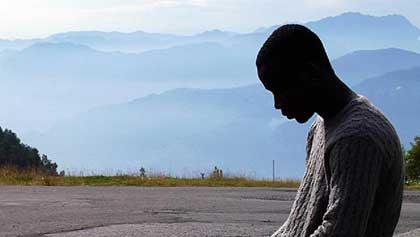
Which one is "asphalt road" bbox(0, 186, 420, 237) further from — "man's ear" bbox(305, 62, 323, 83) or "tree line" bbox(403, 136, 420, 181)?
"man's ear" bbox(305, 62, 323, 83)

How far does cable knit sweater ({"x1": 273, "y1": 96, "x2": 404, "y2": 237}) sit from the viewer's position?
2.25 metres

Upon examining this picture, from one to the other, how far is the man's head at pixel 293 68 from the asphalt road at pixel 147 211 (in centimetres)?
876

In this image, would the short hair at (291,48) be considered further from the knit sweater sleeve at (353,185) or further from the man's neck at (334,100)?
the knit sweater sleeve at (353,185)

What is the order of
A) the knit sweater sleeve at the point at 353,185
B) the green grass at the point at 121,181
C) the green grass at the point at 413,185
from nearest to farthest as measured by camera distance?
the knit sweater sleeve at the point at 353,185
the green grass at the point at 121,181
the green grass at the point at 413,185

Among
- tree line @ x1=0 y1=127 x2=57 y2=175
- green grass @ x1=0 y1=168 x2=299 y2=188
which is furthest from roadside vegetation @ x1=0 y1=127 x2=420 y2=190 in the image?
tree line @ x1=0 y1=127 x2=57 y2=175

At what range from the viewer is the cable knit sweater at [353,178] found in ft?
7.39

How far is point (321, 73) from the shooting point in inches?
92.6

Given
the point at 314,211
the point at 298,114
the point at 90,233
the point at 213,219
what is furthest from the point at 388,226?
the point at 213,219

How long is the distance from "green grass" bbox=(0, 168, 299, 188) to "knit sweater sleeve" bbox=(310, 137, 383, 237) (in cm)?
1672

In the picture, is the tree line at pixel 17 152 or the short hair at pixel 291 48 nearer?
the short hair at pixel 291 48

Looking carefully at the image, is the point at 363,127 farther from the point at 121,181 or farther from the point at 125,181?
the point at 121,181

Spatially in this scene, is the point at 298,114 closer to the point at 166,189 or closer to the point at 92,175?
the point at 166,189

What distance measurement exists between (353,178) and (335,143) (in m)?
0.11

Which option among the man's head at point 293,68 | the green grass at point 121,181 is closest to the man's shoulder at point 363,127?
the man's head at point 293,68
